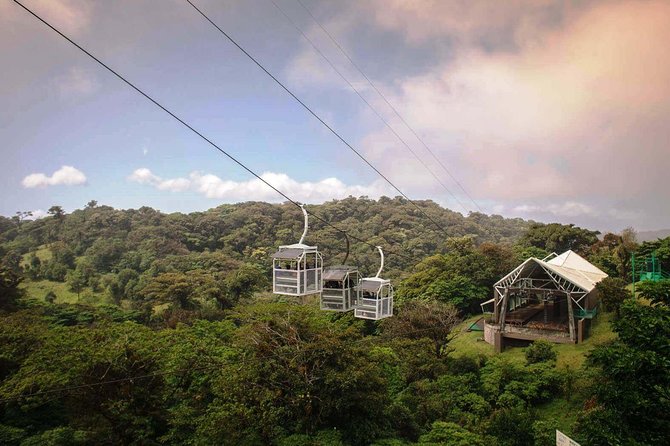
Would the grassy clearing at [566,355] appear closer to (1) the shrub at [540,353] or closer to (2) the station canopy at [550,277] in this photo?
(1) the shrub at [540,353]

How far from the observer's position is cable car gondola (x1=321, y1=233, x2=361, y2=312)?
13.6 meters

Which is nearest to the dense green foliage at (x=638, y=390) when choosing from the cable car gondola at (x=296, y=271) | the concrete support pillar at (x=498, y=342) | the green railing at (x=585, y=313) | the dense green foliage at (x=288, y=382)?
the dense green foliage at (x=288, y=382)

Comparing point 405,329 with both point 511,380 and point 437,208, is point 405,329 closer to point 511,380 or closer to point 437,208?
point 511,380

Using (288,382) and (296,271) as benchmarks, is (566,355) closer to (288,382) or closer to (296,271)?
(288,382)

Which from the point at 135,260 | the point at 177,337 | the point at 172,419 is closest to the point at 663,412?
the point at 172,419

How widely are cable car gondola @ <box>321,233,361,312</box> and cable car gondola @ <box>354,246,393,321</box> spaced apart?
21 cm

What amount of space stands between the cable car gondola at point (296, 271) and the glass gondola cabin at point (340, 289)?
1.05 metres

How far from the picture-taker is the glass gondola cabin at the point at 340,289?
44.7 ft

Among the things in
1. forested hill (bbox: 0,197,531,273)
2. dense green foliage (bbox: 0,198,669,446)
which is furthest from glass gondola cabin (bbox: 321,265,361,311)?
forested hill (bbox: 0,197,531,273)

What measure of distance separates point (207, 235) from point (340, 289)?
44075 millimetres

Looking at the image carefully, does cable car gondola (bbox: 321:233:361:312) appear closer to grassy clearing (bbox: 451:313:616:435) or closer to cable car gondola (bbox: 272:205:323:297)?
cable car gondola (bbox: 272:205:323:297)

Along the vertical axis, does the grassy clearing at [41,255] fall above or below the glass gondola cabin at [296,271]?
above

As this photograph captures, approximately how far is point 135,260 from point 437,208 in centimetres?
5884

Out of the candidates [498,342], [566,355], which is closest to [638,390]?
[566,355]
